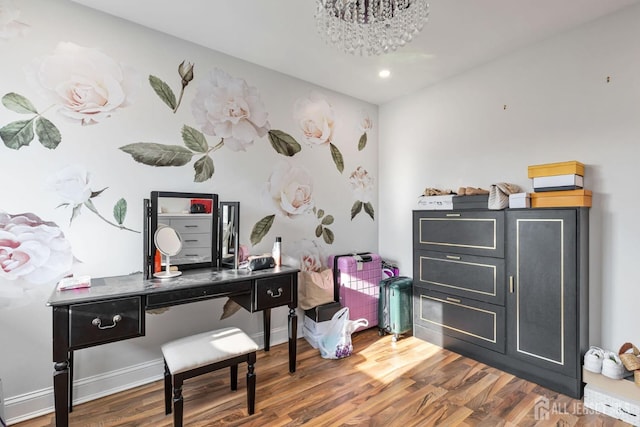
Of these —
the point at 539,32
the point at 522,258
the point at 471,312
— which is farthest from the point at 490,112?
the point at 471,312

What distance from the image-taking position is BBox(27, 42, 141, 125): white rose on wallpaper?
1901mm

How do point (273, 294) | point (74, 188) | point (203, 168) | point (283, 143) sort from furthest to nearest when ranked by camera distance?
point (283, 143), point (203, 168), point (273, 294), point (74, 188)

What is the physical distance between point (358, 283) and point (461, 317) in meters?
0.97

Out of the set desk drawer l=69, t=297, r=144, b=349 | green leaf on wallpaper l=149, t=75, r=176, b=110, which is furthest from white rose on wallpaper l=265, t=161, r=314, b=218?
desk drawer l=69, t=297, r=144, b=349

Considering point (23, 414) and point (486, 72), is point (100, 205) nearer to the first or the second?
point (23, 414)

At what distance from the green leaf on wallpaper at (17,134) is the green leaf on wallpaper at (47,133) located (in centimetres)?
4

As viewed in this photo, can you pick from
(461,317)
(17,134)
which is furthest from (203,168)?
(461,317)

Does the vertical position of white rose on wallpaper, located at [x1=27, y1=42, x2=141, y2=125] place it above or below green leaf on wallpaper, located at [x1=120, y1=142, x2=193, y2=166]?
above

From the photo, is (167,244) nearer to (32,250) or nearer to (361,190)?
→ (32,250)

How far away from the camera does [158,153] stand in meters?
2.27

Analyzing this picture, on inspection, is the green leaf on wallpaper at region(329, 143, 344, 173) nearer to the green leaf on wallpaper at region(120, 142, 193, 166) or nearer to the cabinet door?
the green leaf on wallpaper at region(120, 142, 193, 166)

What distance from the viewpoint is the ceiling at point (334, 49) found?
2000mm

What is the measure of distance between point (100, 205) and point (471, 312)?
9.60ft

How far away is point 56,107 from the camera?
1.93 meters
